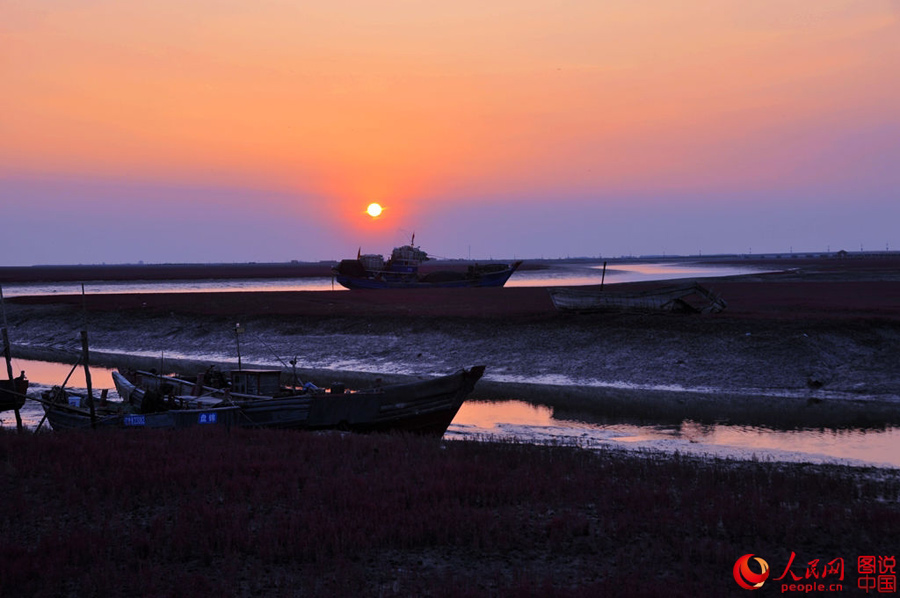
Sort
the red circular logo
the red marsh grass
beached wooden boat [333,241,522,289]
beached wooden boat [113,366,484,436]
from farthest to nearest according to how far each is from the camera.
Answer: beached wooden boat [333,241,522,289]
beached wooden boat [113,366,484,436]
the red marsh grass
the red circular logo

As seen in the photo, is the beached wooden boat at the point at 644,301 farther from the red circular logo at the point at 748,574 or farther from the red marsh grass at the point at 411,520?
the red circular logo at the point at 748,574

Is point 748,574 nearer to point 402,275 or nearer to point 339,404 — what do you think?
point 339,404

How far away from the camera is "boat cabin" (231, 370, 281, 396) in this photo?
2142cm

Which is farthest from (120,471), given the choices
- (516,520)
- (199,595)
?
(516,520)

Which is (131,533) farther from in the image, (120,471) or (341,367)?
(341,367)

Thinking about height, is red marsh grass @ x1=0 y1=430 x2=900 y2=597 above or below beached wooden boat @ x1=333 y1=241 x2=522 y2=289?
below

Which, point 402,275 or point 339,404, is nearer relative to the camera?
point 339,404

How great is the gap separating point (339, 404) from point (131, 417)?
536 centimetres

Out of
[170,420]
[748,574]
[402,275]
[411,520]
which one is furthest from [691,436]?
[402,275]

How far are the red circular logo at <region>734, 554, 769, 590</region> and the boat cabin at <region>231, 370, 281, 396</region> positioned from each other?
47.8 ft

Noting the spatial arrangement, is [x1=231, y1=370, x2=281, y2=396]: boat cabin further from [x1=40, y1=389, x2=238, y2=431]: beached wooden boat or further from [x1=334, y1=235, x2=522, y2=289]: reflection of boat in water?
[x1=334, y1=235, x2=522, y2=289]: reflection of boat in water

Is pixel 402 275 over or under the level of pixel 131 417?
over

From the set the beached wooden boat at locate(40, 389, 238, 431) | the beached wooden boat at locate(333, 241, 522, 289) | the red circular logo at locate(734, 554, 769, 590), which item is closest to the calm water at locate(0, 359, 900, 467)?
the beached wooden boat at locate(40, 389, 238, 431)

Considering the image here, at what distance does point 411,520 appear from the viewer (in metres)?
11.4
